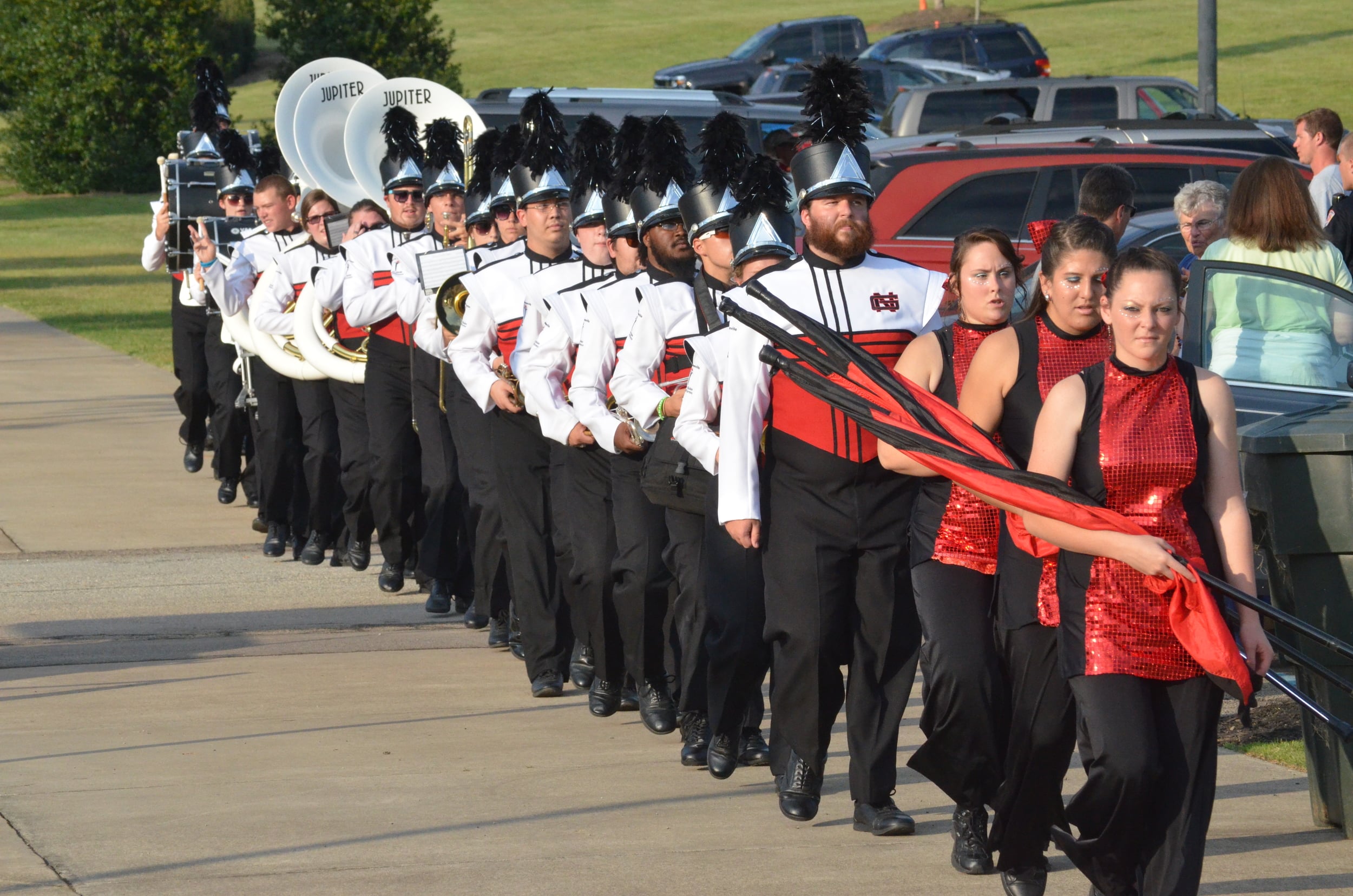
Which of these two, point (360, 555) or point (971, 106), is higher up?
point (971, 106)

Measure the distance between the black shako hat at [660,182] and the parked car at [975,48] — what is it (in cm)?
2650

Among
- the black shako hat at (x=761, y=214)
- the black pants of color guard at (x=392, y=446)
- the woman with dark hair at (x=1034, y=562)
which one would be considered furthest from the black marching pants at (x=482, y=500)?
the woman with dark hair at (x=1034, y=562)

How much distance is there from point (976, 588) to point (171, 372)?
47.8 feet

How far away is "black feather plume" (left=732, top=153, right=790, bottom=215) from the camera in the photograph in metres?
6.17

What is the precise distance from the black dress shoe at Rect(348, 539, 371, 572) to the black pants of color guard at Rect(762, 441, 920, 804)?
15.8 feet

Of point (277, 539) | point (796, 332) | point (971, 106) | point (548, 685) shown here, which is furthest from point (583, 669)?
point (971, 106)

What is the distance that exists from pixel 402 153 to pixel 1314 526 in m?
5.63

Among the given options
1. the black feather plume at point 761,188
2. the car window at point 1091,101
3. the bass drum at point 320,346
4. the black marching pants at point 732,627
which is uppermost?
the black feather plume at point 761,188

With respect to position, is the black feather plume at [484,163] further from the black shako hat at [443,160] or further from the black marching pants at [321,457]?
the black marching pants at [321,457]

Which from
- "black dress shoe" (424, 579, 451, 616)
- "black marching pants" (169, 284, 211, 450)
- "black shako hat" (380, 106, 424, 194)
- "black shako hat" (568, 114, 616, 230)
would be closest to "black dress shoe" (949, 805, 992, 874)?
"black shako hat" (568, 114, 616, 230)

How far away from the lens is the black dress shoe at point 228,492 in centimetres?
1209

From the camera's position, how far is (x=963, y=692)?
5.09 m

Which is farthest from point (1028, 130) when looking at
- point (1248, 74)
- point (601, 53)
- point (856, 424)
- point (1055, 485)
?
point (601, 53)

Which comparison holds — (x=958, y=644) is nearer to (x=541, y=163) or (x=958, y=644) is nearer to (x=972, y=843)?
(x=972, y=843)
